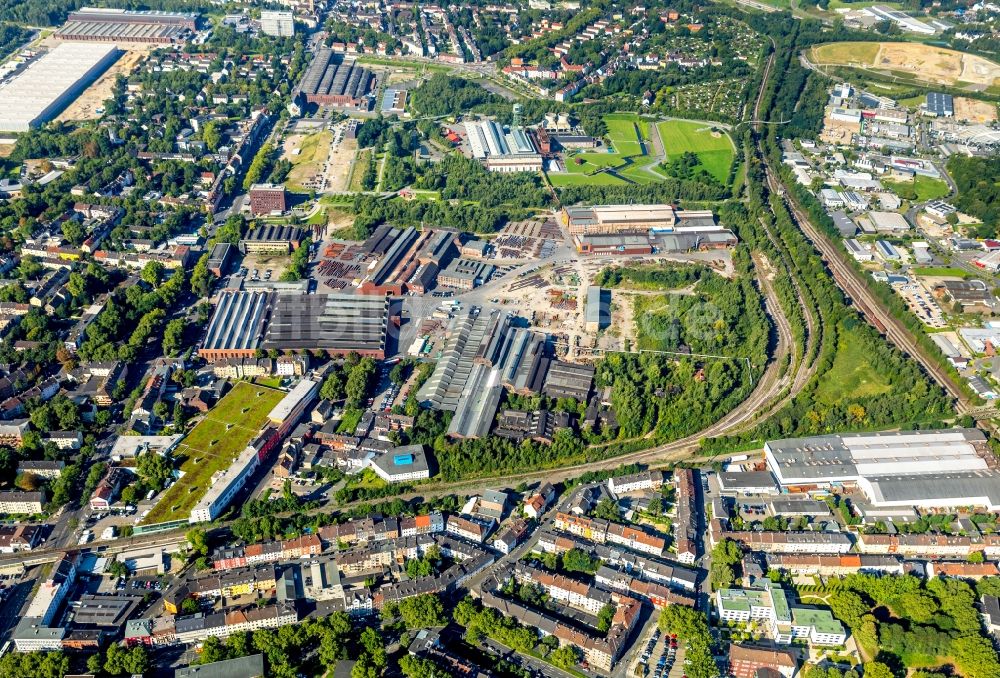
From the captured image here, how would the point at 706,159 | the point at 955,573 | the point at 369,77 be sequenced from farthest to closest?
the point at 369,77 → the point at 706,159 → the point at 955,573

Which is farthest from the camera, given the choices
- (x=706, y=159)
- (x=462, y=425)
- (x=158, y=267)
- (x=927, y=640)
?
(x=706, y=159)

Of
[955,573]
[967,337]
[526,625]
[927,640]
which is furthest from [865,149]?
[526,625]

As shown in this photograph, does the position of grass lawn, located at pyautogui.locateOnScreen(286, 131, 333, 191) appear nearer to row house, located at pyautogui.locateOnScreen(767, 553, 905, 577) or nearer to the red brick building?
the red brick building

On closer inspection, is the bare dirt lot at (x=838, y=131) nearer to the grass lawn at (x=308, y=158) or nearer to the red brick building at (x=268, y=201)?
the grass lawn at (x=308, y=158)

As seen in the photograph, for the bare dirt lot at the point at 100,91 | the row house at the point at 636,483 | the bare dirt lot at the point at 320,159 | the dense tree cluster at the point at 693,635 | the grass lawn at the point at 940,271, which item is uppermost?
the dense tree cluster at the point at 693,635

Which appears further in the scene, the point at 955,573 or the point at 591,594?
the point at 955,573

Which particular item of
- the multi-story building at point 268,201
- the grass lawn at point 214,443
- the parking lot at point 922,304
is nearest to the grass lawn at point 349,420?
the grass lawn at point 214,443

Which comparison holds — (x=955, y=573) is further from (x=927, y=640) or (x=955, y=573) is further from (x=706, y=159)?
(x=706, y=159)
